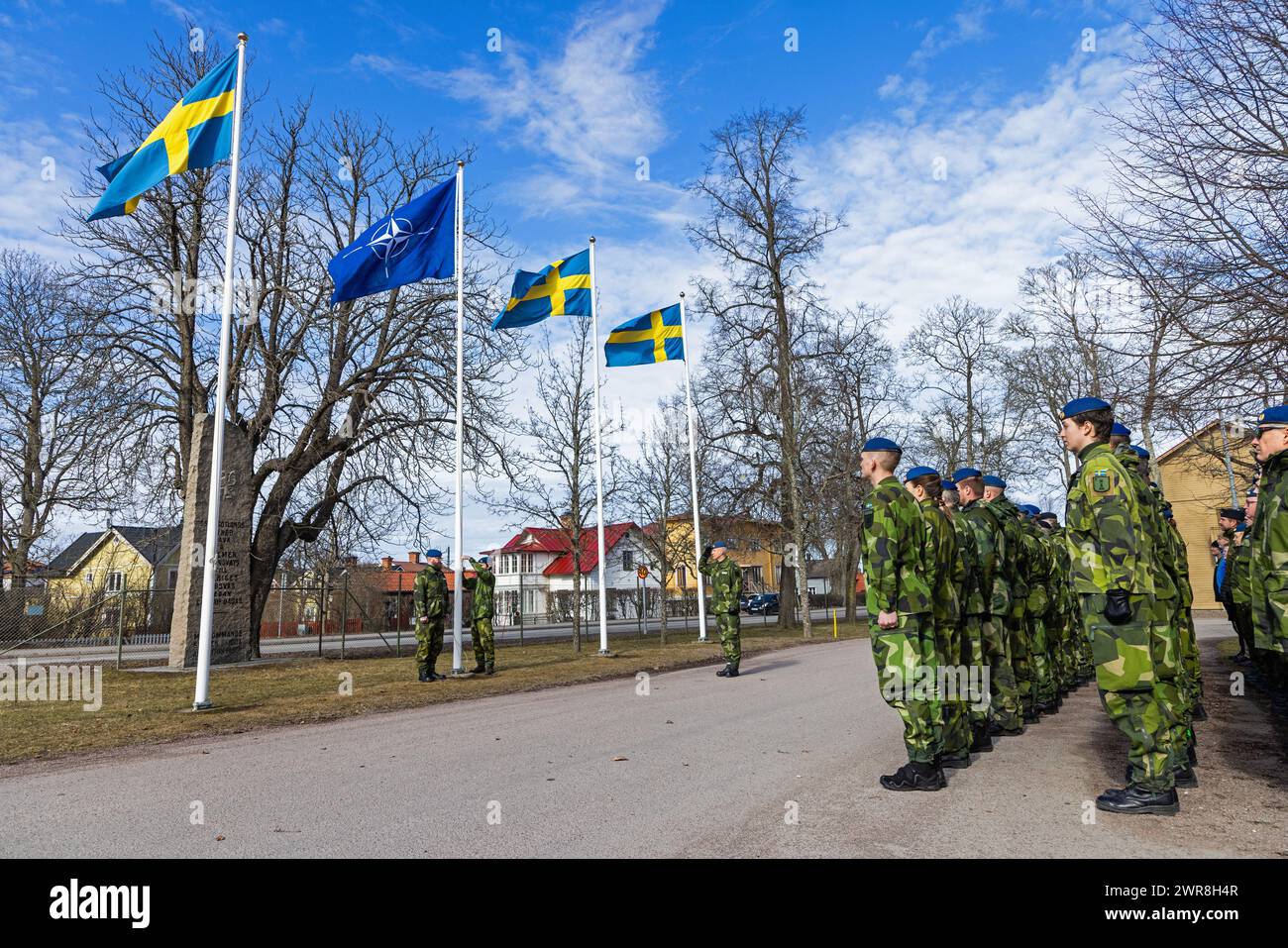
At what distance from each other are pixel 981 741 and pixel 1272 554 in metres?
2.91

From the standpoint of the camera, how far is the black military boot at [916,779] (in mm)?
5582

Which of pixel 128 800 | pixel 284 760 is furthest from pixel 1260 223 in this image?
pixel 128 800

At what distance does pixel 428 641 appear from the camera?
1388 centimetres

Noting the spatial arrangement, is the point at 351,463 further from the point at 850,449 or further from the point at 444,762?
the point at 850,449

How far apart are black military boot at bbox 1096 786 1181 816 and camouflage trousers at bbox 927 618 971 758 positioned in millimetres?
1148

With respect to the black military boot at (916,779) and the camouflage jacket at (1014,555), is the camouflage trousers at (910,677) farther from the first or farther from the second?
the camouflage jacket at (1014,555)

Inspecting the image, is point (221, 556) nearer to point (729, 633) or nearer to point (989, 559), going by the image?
point (729, 633)

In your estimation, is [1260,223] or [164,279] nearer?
[1260,223]

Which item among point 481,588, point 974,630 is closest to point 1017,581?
point 974,630

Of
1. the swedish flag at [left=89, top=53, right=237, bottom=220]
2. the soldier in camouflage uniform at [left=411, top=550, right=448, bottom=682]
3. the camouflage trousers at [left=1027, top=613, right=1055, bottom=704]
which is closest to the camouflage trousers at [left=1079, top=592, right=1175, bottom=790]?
the camouflage trousers at [left=1027, top=613, right=1055, bottom=704]
